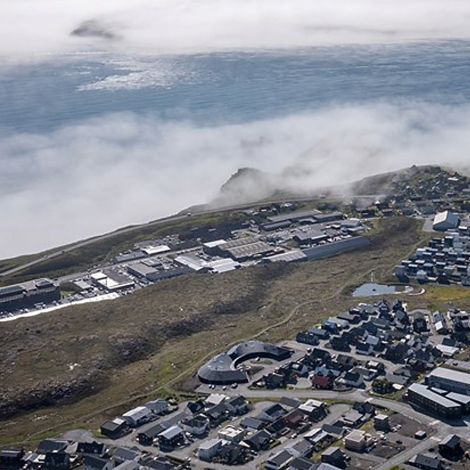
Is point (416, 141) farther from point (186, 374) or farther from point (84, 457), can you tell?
point (84, 457)

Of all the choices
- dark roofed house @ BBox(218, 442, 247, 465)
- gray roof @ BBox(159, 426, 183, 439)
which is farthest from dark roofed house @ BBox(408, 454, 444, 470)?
gray roof @ BBox(159, 426, 183, 439)

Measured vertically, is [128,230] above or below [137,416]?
below

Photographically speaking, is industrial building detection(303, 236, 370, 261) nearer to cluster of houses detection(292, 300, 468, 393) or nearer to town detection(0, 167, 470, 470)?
town detection(0, 167, 470, 470)

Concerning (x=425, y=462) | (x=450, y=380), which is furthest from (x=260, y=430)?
(x=450, y=380)

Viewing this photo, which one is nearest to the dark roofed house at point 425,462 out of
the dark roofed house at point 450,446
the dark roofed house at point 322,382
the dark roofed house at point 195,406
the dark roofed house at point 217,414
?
the dark roofed house at point 450,446

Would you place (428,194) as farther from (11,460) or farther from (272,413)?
(11,460)

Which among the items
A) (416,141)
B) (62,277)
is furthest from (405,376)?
(416,141)
